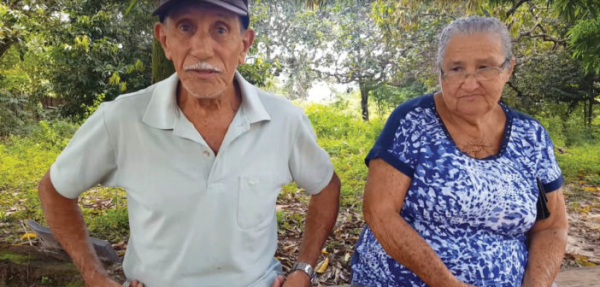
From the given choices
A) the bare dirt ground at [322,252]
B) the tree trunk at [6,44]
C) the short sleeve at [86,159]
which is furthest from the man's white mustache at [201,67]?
Result: the tree trunk at [6,44]

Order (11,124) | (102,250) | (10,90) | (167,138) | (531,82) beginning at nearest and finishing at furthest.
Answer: (167,138)
(102,250)
(531,82)
(11,124)
(10,90)

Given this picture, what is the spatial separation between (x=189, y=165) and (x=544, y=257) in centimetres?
143

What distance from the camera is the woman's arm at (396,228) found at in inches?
61.1

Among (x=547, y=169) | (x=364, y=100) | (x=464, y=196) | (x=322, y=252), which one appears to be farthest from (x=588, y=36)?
(x=364, y=100)

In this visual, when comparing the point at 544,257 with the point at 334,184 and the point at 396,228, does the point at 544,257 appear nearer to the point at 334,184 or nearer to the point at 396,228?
the point at 396,228

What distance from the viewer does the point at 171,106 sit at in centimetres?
147

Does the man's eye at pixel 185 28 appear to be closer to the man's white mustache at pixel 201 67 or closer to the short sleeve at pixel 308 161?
the man's white mustache at pixel 201 67

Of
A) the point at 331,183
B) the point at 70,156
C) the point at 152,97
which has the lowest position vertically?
the point at 331,183

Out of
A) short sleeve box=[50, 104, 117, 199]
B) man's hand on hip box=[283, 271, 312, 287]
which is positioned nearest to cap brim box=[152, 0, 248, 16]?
short sleeve box=[50, 104, 117, 199]

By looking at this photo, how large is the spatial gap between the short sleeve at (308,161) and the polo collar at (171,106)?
0.54 feet

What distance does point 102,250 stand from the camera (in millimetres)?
2484

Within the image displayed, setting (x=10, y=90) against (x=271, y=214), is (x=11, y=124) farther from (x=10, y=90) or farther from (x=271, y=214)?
(x=271, y=214)

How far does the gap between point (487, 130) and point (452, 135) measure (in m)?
0.16

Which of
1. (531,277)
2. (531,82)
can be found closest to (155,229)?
(531,277)
